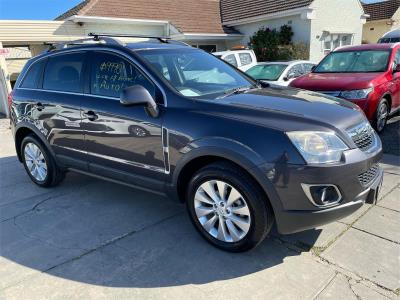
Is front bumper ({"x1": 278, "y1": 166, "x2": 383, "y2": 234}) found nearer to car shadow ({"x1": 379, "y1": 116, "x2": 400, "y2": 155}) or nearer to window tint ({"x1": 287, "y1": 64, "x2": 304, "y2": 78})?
car shadow ({"x1": 379, "y1": 116, "x2": 400, "y2": 155})

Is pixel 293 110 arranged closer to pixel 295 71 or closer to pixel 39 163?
pixel 39 163

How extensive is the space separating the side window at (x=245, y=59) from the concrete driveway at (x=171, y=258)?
8.23 meters

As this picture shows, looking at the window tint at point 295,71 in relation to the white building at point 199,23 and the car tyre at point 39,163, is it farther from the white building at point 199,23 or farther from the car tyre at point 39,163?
Answer: the white building at point 199,23

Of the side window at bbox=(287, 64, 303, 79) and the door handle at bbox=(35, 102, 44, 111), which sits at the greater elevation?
the door handle at bbox=(35, 102, 44, 111)

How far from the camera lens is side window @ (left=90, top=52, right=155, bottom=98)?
3.52m

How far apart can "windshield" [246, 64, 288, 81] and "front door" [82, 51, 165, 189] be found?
20.7 feet

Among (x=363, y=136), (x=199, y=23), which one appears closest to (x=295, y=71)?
(x=363, y=136)

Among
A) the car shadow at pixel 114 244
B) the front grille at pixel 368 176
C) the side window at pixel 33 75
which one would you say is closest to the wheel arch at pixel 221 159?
the car shadow at pixel 114 244

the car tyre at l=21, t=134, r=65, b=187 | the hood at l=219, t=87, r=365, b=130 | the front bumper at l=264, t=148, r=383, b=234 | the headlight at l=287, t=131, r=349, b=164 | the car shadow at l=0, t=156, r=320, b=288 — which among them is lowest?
the car shadow at l=0, t=156, r=320, b=288

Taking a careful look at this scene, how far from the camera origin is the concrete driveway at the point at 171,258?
2.70 meters

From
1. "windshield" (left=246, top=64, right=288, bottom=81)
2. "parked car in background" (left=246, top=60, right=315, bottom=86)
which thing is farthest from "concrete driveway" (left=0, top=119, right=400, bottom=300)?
"windshield" (left=246, top=64, right=288, bottom=81)

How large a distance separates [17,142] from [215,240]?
11.6ft

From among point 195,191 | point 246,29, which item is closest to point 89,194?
point 195,191

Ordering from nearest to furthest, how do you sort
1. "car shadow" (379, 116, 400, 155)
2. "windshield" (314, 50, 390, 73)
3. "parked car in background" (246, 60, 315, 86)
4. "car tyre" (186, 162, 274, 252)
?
"car tyre" (186, 162, 274, 252), "car shadow" (379, 116, 400, 155), "windshield" (314, 50, 390, 73), "parked car in background" (246, 60, 315, 86)
